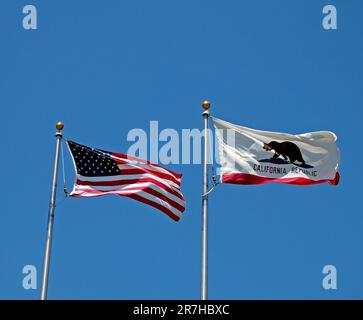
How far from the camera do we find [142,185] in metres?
29.1

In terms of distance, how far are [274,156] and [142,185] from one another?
423 cm

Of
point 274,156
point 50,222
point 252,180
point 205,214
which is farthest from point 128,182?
point 274,156

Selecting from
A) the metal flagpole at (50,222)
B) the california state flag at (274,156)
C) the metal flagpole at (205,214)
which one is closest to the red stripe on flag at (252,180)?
the california state flag at (274,156)

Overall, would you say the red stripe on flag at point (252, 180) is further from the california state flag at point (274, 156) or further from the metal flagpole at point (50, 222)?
the metal flagpole at point (50, 222)

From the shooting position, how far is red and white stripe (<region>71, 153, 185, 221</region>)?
94.8 ft

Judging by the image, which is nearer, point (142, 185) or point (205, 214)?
point (205, 214)

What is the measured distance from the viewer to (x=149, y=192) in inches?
1140

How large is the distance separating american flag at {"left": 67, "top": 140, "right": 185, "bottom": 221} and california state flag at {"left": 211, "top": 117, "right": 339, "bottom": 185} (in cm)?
195

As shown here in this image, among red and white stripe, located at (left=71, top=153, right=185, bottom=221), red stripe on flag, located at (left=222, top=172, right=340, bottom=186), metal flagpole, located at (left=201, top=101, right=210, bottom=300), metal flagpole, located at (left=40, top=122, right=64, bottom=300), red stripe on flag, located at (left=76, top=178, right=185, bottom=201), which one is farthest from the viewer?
red stripe on flag, located at (left=76, top=178, right=185, bottom=201)

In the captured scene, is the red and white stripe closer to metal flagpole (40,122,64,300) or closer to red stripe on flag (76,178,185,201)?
red stripe on flag (76,178,185,201)

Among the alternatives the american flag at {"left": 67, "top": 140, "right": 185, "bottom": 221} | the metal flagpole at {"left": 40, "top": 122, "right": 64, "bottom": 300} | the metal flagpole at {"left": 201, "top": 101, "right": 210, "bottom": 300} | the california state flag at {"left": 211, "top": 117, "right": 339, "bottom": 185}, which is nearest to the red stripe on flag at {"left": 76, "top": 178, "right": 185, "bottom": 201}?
the american flag at {"left": 67, "top": 140, "right": 185, "bottom": 221}

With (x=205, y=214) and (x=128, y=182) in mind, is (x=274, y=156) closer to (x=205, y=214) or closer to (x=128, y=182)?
(x=205, y=214)

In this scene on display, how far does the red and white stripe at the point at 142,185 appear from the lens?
94.8ft

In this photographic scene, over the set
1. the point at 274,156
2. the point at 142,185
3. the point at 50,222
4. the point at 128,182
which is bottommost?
the point at 50,222
